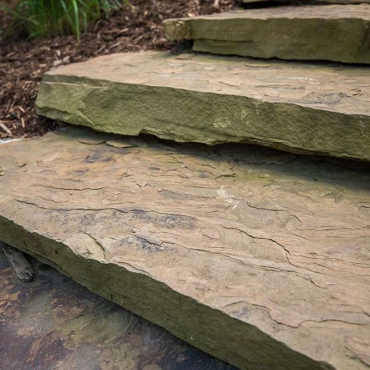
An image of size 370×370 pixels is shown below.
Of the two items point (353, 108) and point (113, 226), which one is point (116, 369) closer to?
point (113, 226)

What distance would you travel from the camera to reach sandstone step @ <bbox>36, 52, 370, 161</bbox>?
5.40 ft

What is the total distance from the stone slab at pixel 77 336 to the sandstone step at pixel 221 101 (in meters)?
0.85

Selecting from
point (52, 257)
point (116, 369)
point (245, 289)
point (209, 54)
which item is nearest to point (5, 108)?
point (209, 54)

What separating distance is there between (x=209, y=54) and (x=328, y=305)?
1.78 metres

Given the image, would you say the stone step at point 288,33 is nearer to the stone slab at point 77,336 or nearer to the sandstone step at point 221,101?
the sandstone step at point 221,101

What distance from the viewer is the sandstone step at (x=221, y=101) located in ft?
5.40

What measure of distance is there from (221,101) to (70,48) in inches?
71.9

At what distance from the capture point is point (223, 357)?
4.33 feet

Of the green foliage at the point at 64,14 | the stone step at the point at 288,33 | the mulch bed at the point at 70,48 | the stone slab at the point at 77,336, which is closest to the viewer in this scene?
the stone slab at the point at 77,336

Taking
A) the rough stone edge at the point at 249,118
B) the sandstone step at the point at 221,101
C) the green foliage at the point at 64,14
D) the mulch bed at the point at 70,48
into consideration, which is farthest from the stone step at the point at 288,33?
the green foliage at the point at 64,14

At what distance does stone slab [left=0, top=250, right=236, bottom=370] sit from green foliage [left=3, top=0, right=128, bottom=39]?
7.18 ft

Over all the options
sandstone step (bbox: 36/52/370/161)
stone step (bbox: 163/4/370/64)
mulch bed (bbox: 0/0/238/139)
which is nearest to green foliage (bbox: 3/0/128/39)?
mulch bed (bbox: 0/0/238/139)

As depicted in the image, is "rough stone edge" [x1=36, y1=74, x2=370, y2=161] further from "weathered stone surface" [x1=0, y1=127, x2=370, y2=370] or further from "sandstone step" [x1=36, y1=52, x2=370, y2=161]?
"weathered stone surface" [x1=0, y1=127, x2=370, y2=370]

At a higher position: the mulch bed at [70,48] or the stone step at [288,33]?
the stone step at [288,33]
